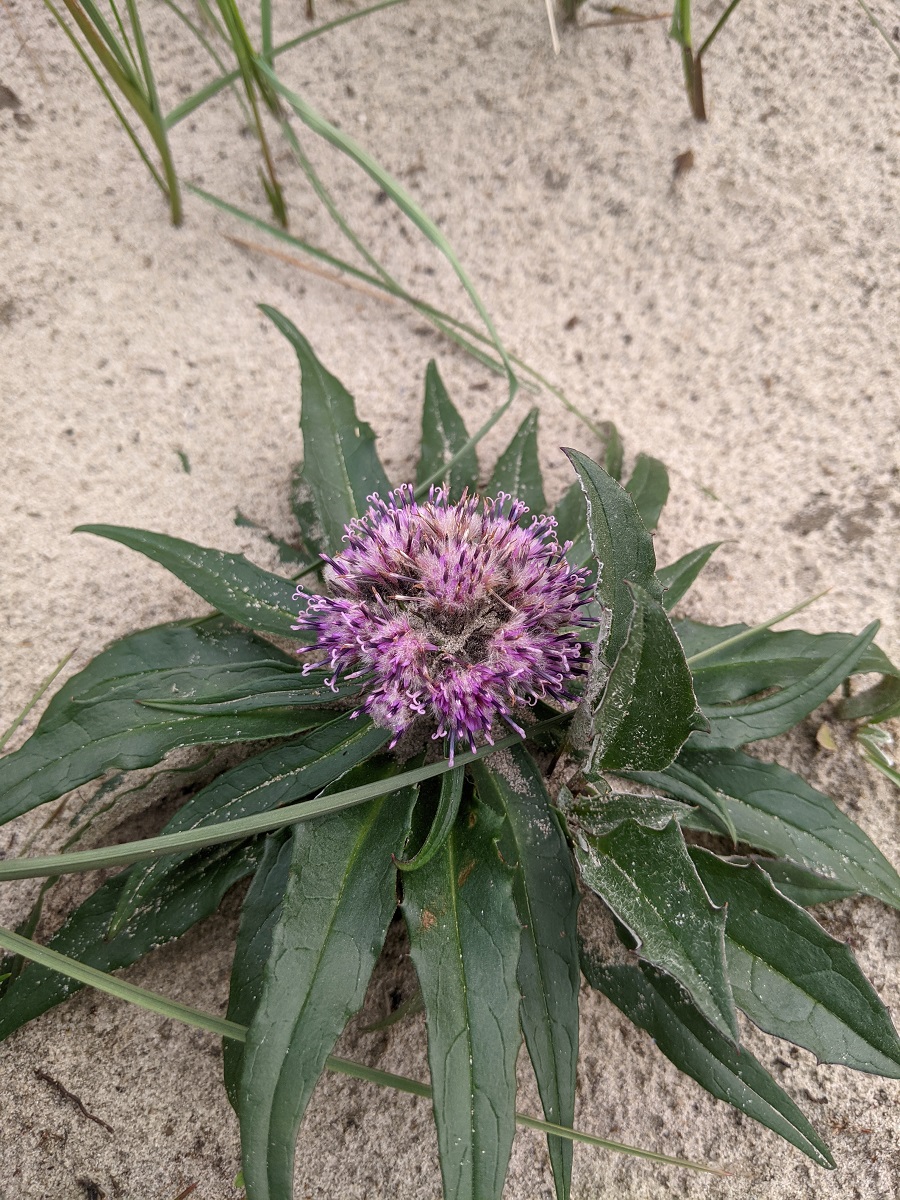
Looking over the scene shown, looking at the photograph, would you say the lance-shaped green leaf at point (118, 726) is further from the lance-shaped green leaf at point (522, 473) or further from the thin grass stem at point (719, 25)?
the thin grass stem at point (719, 25)

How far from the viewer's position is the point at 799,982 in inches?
50.3

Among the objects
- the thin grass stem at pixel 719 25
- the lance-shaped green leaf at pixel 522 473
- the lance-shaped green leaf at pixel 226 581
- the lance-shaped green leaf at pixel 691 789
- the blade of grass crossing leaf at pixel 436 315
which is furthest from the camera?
the blade of grass crossing leaf at pixel 436 315

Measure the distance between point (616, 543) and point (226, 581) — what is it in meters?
0.90

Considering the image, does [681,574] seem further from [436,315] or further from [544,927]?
[436,315]

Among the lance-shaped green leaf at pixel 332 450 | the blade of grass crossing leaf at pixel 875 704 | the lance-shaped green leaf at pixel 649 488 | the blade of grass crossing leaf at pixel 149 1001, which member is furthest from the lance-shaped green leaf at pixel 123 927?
the blade of grass crossing leaf at pixel 875 704

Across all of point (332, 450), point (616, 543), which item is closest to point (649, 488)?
point (332, 450)

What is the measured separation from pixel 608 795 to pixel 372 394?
144 centimetres

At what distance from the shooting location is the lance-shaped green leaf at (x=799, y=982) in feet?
4.00

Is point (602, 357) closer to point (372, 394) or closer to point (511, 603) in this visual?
point (372, 394)

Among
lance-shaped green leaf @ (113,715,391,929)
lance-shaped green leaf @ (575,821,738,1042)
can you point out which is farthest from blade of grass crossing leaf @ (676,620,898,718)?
lance-shaped green leaf @ (113,715,391,929)

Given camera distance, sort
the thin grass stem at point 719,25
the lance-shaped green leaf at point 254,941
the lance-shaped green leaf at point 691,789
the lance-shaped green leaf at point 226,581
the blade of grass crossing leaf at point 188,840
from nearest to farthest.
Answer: the blade of grass crossing leaf at point 188,840
the lance-shaped green leaf at point 254,941
the lance-shaped green leaf at point 691,789
the lance-shaped green leaf at point 226,581
the thin grass stem at point 719,25

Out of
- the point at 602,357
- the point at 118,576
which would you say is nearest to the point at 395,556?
the point at 118,576

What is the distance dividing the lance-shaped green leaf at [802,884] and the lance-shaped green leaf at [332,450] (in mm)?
1164

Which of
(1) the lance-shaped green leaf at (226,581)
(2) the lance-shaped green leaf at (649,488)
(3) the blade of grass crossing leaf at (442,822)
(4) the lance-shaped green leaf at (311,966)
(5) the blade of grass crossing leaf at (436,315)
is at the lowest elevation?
(4) the lance-shaped green leaf at (311,966)
